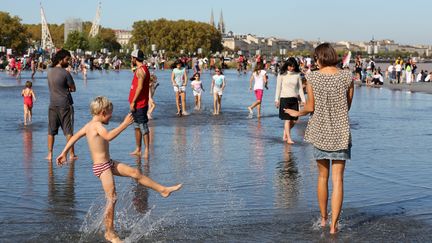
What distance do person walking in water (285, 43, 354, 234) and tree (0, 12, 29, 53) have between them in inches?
4629

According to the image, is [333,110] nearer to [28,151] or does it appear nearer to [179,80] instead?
[28,151]

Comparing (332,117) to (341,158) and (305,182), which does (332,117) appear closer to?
(341,158)

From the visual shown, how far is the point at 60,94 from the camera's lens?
10.9 meters

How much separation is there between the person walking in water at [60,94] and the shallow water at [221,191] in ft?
1.94

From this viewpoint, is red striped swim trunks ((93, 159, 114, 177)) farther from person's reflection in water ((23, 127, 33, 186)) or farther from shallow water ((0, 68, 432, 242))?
person's reflection in water ((23, 127, 33, 186))

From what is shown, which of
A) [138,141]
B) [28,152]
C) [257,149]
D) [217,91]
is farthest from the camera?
[217,91]

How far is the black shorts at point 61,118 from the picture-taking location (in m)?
10.8

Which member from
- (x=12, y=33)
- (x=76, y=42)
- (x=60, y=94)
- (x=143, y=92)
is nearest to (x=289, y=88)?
(x=143, y=92)

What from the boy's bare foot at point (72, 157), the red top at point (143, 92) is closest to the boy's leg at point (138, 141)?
the red top at point (143, 92)

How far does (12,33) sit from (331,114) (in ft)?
395

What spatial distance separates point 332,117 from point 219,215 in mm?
1596

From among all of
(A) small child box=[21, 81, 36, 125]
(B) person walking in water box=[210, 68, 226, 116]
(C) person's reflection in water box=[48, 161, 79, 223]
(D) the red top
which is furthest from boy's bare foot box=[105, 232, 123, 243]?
(B) person walking in water box=[210, 68, 226, 116]

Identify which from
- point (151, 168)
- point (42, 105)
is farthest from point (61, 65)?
point (42, 105)

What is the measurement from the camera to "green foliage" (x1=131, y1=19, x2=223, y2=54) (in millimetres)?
148125
